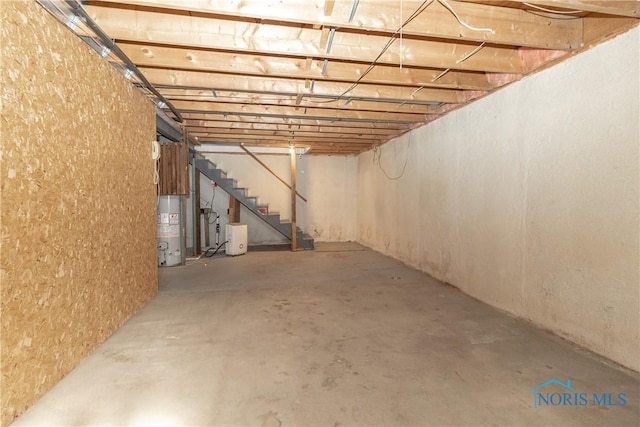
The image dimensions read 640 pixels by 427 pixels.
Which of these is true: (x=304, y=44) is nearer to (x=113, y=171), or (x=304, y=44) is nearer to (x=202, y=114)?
(x=113, y=171)

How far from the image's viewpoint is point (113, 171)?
255 cm

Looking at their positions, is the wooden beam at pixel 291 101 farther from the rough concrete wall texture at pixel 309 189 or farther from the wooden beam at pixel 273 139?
the rough concrete wall texture at pixel 309 189

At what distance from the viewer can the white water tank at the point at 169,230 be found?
194 inches

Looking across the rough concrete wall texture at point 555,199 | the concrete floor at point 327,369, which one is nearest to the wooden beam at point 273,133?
the rough concrete wall texture at point 555,199

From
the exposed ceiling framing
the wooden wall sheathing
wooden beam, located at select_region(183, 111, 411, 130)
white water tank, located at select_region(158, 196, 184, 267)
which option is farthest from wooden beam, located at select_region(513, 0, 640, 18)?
white water tank, located at select_region(158, 196, 184, 267)

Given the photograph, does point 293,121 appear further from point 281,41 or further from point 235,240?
point 235,240

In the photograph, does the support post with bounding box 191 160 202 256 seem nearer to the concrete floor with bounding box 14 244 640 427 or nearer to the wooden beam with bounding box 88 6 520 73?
the concrete floor with bounding box 14 244 640 427

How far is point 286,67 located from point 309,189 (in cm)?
496

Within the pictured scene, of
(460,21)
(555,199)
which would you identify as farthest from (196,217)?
(555,199)

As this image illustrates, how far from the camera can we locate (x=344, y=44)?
242cm

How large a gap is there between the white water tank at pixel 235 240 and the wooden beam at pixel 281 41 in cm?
407

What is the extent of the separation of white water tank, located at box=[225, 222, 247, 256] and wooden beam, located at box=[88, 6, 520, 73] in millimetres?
4070

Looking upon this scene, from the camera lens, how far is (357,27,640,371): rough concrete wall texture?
6.68ft

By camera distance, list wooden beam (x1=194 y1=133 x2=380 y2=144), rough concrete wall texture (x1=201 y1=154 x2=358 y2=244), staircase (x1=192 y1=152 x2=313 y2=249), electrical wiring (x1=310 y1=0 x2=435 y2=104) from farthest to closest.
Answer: rough concrete wall texture (x1=201 y1=154 x2=358 y2=244) < staircase (x1=192 y1=152 x2=313 y2=249) < wooden beam (x1=194 y1=133 x2=380 y2=144) < electrical wiring (x1=310 y1=0 x2=435 y2=104)
